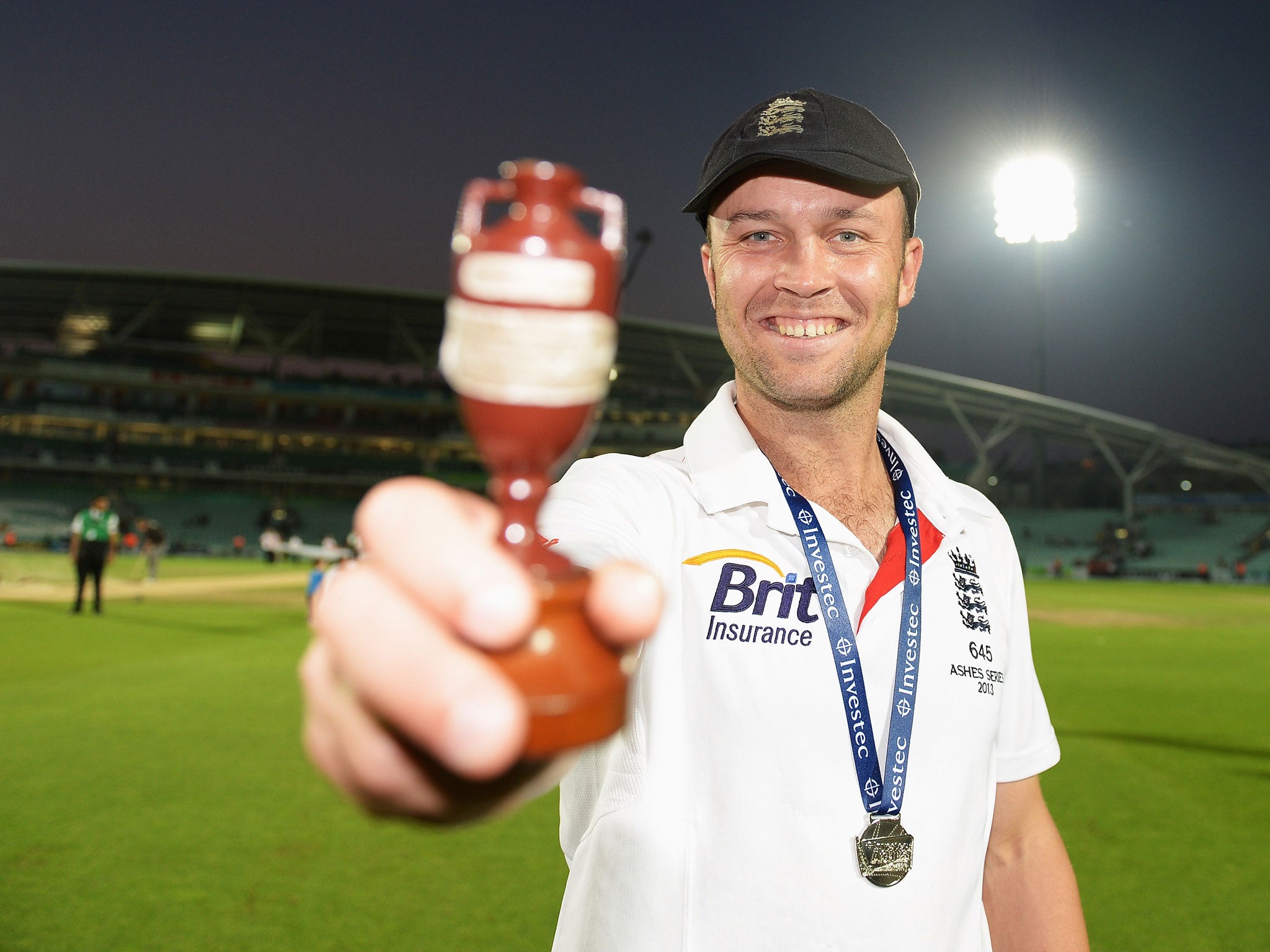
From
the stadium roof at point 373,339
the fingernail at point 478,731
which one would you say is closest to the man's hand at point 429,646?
the fingernail at point 478,731

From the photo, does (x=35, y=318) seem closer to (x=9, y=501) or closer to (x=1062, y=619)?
(x=9, y=501)

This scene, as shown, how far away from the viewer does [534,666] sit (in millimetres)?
652

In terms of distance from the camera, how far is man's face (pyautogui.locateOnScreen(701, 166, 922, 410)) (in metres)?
1.78

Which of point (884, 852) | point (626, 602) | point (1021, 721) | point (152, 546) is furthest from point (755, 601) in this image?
point (152, 546)

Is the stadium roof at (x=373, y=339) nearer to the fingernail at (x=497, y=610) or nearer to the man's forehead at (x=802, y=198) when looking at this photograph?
the man's forehead at (x=802, y=198)

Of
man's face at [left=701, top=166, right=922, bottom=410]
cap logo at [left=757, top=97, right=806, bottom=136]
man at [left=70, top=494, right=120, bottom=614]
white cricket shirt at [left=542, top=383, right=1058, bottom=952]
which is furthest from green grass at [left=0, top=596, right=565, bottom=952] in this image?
man at [left=70, top=494, right=120, bottom=614]

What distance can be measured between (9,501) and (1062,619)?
1732 inches

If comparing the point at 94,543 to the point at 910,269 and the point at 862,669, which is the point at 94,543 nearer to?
the point at 910,269

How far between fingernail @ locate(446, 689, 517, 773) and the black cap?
56.4 inches

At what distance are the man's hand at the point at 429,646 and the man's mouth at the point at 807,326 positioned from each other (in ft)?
4.12

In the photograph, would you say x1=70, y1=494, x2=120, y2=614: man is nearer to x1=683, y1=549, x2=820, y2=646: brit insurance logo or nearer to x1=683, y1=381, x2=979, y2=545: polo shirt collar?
x1=683, y1=381, x2=979, y2=545: polo shirt collar

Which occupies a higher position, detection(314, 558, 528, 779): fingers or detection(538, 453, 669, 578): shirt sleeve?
detection(538, 453, 669, 578): shirt sleeve

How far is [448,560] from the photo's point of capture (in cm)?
62

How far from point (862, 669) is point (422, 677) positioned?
1.24m
